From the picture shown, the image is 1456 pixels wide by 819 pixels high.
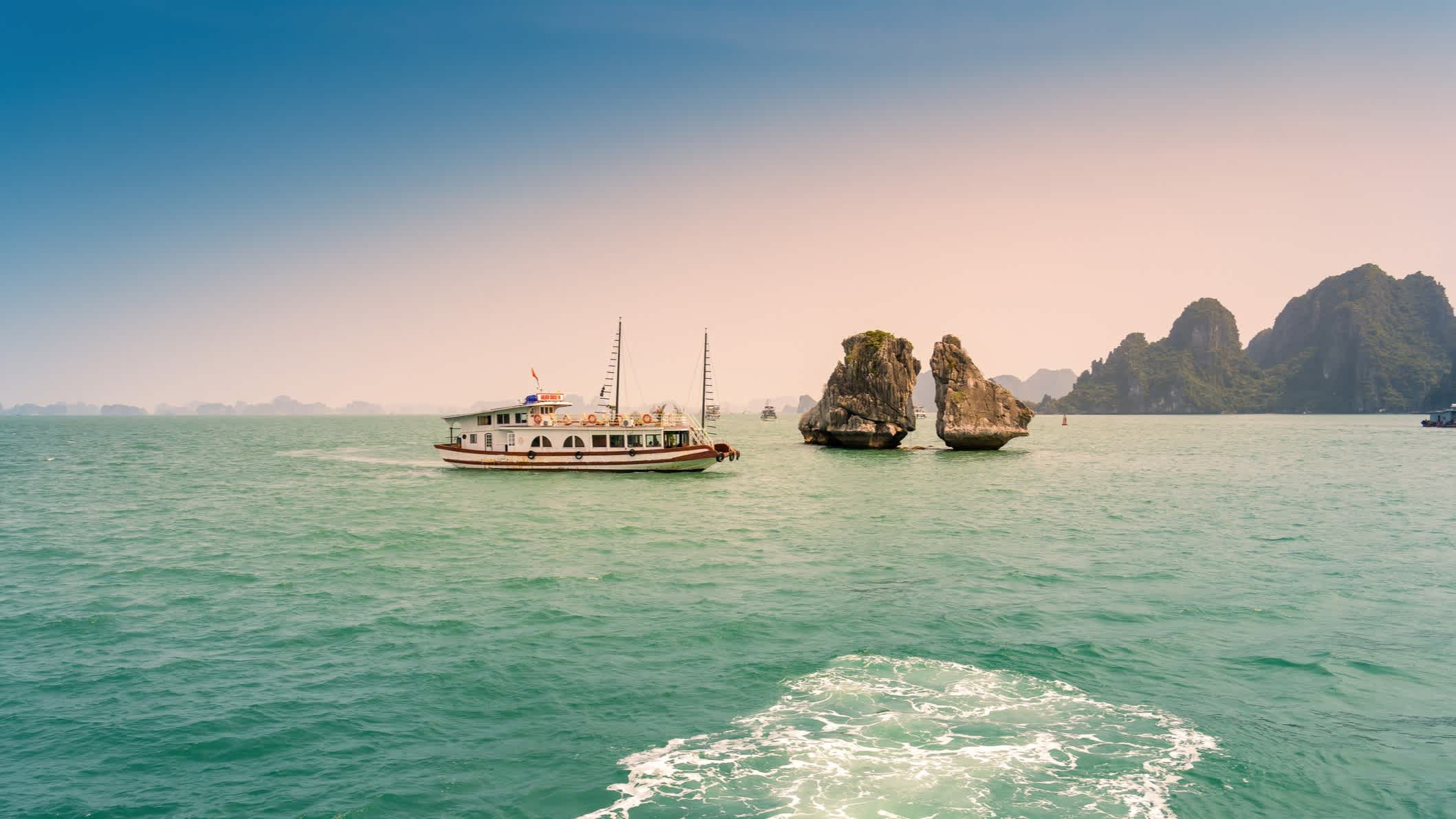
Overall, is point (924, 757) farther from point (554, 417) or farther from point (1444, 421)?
point (1444, 421)

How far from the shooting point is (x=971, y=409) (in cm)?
7362

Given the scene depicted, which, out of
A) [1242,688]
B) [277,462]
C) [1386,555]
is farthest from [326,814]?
[277,462]

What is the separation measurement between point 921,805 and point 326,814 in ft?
23.5

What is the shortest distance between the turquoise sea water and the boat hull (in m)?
22.4

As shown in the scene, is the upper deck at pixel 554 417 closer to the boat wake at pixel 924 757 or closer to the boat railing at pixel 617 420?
the boat railing at pixel 617 420

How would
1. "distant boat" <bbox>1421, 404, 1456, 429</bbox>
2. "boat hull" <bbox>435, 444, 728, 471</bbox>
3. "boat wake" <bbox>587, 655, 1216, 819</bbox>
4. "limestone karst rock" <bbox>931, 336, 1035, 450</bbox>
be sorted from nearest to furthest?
"boat wake" <bbox>587, 655, 1216, 819</bbox> → "boat hull" <bbox>435, 444, 728, 471</bbox> → "limestone karst rock" <bbox>931, 336, 1035, 450</bbox> → "distant boat" <bbox>1421, 404, 1456, 429</bbox>

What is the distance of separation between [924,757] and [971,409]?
222 ft

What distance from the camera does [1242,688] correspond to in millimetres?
12359

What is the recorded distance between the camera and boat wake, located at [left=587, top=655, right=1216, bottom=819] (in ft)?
28.6

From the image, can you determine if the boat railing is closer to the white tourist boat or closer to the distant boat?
the white tourist boat

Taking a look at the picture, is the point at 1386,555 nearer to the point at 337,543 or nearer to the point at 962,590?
the point at 962,590

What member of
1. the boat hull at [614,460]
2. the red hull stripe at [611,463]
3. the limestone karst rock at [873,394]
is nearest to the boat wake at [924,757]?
the boat hull at [614,460]

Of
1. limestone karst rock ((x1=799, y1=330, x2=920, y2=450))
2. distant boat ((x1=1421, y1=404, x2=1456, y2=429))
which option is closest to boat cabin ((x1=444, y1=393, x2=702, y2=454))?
limestone karst rock ((x1=799, y1=330, x2=920, y2=450))

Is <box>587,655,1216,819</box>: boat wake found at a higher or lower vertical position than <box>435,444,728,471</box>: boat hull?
lower
